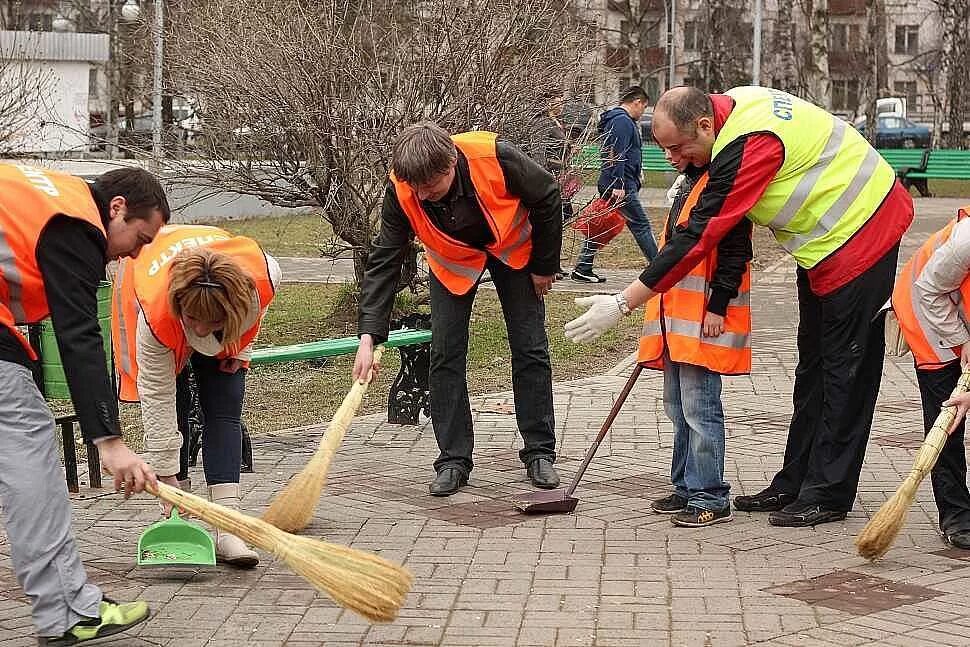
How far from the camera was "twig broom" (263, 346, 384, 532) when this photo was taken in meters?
5.34

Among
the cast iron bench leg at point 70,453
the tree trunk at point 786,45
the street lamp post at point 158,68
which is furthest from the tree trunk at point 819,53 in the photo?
the cast iron bench leg at point 70,453

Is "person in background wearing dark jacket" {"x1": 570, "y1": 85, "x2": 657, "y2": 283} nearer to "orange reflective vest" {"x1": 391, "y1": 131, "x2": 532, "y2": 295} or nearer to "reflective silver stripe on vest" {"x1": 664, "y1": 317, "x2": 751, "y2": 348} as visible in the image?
"orange reflective vest" {"x1": 391, "y1": 131, "x2": 532, "y2": 295}

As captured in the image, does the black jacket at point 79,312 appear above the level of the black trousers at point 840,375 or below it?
above

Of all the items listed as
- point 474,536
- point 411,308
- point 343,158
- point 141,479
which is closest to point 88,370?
point 141,479

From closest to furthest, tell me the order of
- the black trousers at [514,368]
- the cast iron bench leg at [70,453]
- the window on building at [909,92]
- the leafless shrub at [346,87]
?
A: the cast iron bench leg at [70,453], the black trousers at [514,368], the leafless shrub at [346,87], the window on building at [909,92]

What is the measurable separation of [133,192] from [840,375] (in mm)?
3036

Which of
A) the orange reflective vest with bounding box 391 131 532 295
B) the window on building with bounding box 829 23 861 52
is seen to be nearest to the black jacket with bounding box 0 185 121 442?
the orange reflective vest with bounding box 391 131 532 295

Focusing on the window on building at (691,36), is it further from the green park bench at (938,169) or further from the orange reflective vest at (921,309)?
the orange reflective vest at (921,309)

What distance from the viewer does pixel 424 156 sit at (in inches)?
227

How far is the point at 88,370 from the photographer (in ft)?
13.3

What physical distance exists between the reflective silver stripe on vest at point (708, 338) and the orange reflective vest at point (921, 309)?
0.64 metres

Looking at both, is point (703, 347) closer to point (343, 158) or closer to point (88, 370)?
point (88, 370)

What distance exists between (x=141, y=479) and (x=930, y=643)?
2.53m

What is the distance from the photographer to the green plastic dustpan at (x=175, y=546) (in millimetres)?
5137
